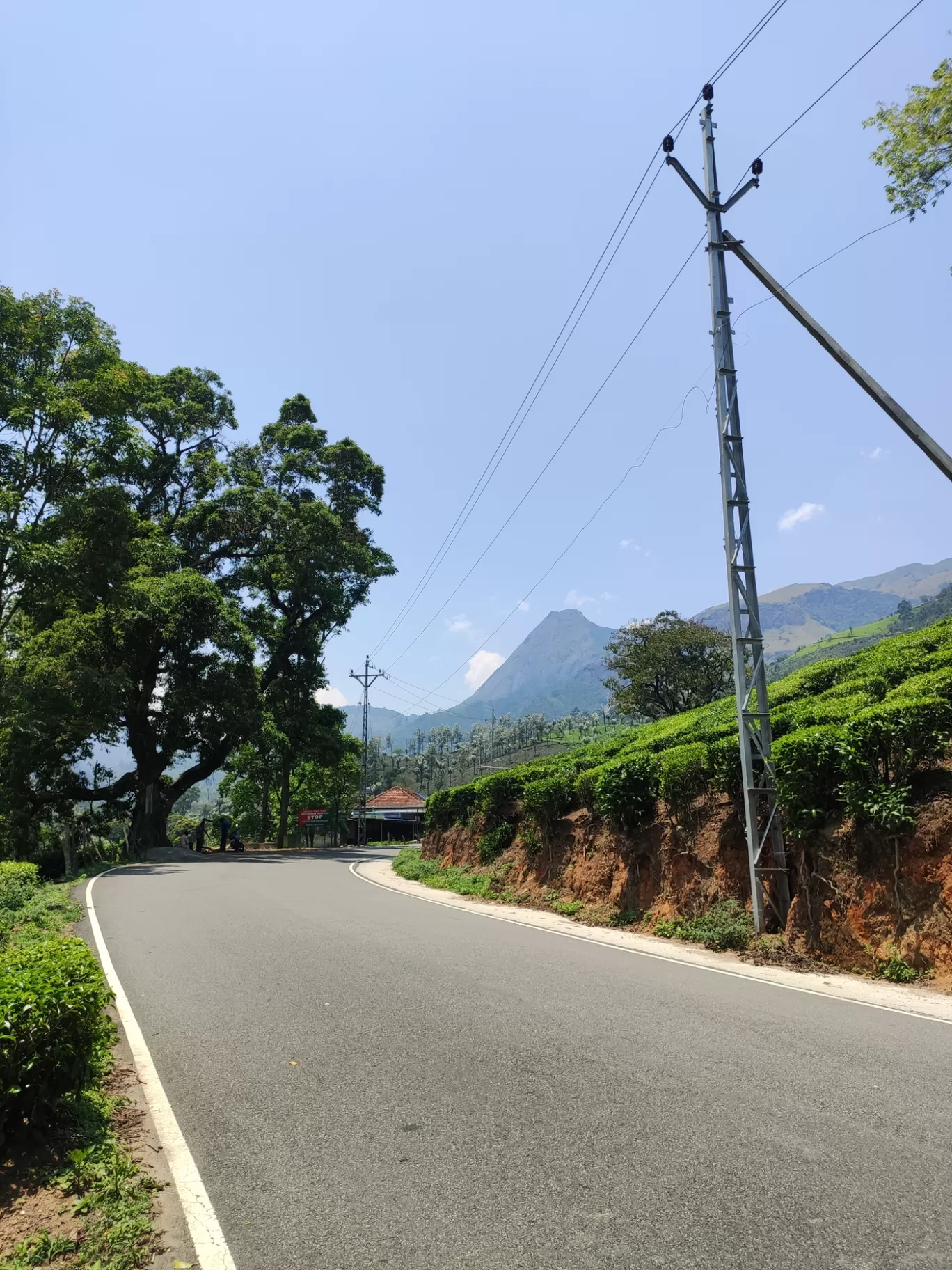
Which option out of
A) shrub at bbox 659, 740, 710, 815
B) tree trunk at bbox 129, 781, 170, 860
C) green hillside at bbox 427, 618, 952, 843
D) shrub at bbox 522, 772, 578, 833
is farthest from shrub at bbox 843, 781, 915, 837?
tree trunk at bbox 129, 781, 170, 860

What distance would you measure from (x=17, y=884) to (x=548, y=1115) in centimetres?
1492

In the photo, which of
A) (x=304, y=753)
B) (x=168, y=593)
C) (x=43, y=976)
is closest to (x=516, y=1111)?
(x=43, y=976)

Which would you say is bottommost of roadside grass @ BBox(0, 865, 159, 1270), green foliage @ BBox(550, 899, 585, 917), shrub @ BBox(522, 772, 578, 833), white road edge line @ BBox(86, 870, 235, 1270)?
green foliage @ BBox(550, 899, 585, 917)

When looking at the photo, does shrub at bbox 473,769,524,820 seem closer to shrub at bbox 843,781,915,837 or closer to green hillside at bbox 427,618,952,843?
green hillside at bbox 427,618,952,843

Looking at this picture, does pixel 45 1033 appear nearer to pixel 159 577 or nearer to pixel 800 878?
pixel 800 878

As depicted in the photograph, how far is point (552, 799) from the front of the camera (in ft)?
55.1

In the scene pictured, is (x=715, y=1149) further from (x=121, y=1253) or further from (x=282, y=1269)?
(x=121, y=1253)

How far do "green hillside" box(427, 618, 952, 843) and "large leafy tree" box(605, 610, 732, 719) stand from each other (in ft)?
79.9

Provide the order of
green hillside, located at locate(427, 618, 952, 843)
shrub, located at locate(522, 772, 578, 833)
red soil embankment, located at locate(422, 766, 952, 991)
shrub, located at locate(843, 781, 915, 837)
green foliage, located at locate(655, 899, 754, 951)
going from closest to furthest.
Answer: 1. red soil embankment, located at locate(422, 766, 952, 991)
2. shrub, located at locate(843, 781, 915, 837)
3. green hillside, located at locate(427, 618, 952, 843)
4. green foliage, located at locate(655, 899, 754, 951)
5. shrub, located at locate(522, 772, 578, 833)

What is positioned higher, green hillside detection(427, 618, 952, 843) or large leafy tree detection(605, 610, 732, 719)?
large leafy tree detection(605, 610, 732, 719)

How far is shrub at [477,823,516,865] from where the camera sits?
19.8 meters

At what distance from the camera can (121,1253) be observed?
10.1 ft

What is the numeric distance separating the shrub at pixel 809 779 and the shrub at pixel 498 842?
1083 cm

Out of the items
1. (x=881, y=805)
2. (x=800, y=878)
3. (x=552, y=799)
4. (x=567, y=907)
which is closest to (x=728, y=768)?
(x=800, y=878)
